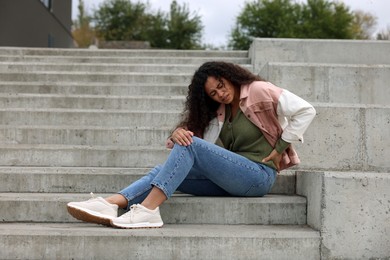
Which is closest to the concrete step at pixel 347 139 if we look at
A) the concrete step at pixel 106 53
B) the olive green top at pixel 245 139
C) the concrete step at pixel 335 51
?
the olive green top at pixel 245 139

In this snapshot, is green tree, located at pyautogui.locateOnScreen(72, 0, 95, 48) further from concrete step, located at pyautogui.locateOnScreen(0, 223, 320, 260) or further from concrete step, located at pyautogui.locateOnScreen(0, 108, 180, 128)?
concrete step, located at pyautogui.locateOnScreen(0, 223, 320, 260)

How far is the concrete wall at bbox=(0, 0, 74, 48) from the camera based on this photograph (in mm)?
10656

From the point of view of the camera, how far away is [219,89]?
3.40 m

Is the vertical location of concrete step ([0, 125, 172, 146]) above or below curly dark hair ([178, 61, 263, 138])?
below

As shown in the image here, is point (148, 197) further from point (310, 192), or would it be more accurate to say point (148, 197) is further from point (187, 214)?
point (310, 192)

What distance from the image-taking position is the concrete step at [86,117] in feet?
16.5

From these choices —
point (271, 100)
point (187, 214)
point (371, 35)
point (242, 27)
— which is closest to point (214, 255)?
point (187, 214)

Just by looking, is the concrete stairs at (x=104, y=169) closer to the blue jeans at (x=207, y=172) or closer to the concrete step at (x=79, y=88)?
the concrete step at (x=79, y=88)

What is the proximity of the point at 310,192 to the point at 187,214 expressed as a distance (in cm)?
80

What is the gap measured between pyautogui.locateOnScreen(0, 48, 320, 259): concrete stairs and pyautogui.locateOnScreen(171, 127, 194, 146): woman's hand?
1.38ft

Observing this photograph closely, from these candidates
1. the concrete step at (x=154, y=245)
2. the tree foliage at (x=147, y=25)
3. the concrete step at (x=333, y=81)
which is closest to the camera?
the concrete step at (x=154, y=245)

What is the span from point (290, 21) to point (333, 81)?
56.0 feet

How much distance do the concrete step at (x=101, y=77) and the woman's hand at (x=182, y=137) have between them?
2.99 meters

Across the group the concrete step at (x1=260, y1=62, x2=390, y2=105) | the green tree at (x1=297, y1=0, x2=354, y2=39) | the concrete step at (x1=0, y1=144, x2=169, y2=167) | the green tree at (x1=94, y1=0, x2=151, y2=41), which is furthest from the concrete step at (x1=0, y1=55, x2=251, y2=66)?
the green tree at (x1=94, y1=0, x2=151, y2=41)
